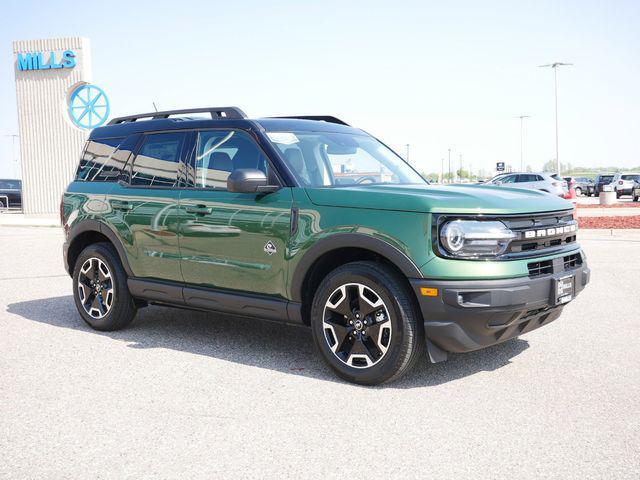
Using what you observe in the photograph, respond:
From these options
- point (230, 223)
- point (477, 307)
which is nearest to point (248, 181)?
point (230, 223)

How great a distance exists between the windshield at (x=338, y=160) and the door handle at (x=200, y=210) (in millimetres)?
753

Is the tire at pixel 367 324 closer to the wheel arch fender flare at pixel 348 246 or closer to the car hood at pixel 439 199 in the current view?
the wheel arch fender flare at pixel 348 246

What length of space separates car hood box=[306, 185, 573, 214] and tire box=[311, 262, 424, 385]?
0.44m

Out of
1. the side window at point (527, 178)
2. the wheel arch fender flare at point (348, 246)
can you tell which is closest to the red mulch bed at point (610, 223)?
the side window at point (527, 178)

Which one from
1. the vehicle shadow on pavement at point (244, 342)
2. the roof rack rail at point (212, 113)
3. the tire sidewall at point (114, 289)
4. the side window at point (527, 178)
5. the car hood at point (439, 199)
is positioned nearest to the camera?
the car hood at point (439, 199)

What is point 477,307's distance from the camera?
446 cm

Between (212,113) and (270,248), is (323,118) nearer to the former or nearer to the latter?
(212,113)

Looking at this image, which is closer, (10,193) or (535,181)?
(535,181)

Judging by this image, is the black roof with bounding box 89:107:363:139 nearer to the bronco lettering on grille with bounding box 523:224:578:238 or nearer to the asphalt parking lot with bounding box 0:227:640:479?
the asphalt parking lot with bounding box 0:227:640:479

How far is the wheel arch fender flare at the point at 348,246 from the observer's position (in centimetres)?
460

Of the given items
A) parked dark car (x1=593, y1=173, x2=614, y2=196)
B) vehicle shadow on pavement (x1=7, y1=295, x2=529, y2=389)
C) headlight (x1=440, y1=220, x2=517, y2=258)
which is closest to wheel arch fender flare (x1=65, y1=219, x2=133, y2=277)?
vehicle shadow on pavement (x1=7, y1=295, x2=529, y2=389)

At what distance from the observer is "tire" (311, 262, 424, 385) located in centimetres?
466

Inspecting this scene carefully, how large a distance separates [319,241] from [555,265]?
63.5 inches

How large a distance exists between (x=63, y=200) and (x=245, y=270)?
2.78 meters
